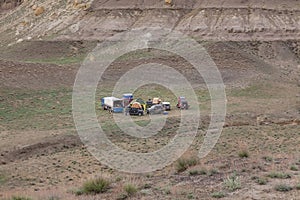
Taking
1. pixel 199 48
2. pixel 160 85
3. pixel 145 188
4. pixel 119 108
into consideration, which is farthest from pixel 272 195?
pixel 199 48

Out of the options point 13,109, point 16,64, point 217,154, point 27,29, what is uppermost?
point 27,29

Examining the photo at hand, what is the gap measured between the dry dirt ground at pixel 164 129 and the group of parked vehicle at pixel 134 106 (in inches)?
27.8

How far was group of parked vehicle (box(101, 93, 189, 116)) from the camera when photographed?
33.3 m

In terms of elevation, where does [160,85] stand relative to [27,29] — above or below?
below

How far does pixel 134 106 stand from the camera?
109 feet

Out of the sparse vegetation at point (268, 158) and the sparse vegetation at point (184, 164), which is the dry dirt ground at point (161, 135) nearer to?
the sparse vegetation at point (268, 158)

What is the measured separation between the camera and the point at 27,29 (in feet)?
218

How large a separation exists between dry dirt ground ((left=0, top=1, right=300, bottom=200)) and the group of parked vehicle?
0.71 meters

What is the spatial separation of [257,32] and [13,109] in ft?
112

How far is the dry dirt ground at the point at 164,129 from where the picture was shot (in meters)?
15.2

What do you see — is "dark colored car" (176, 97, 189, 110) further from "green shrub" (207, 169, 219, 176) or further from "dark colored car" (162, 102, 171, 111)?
"green shrub" (207, 169, 219, 176)

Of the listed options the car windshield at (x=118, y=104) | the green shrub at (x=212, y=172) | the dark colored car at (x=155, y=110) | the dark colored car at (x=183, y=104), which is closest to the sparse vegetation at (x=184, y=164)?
the green shrub at (x=212, y=172)

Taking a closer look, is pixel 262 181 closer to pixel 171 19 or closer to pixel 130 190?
pixel 130 190

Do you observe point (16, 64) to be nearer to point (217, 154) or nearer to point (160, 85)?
point (160, 85)
